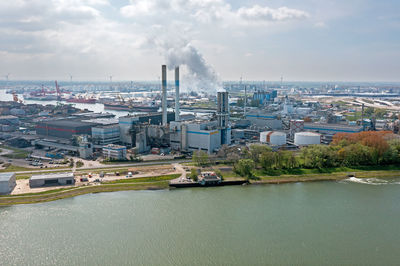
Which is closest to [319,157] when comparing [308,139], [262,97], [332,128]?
[308,139]

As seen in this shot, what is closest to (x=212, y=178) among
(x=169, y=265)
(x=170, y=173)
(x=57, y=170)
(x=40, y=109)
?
(x=170, y=173)

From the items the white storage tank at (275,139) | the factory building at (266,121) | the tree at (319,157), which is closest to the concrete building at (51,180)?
the tree at (319,157)

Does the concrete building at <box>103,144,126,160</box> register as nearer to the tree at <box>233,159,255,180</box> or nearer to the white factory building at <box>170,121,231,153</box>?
the white factory building at <box>170,121,231,153</box>

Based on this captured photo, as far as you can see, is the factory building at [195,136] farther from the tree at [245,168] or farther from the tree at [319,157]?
the tree at [319,157]

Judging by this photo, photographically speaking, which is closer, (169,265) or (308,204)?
(169,265)

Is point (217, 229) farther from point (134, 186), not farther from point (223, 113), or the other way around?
point (223, 113)

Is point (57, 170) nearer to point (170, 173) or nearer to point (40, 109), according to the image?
point (170, 173)

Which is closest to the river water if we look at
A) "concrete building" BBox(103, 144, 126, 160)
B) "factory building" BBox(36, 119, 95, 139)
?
"concrete building" BBox(103, 144, 126, 160)
